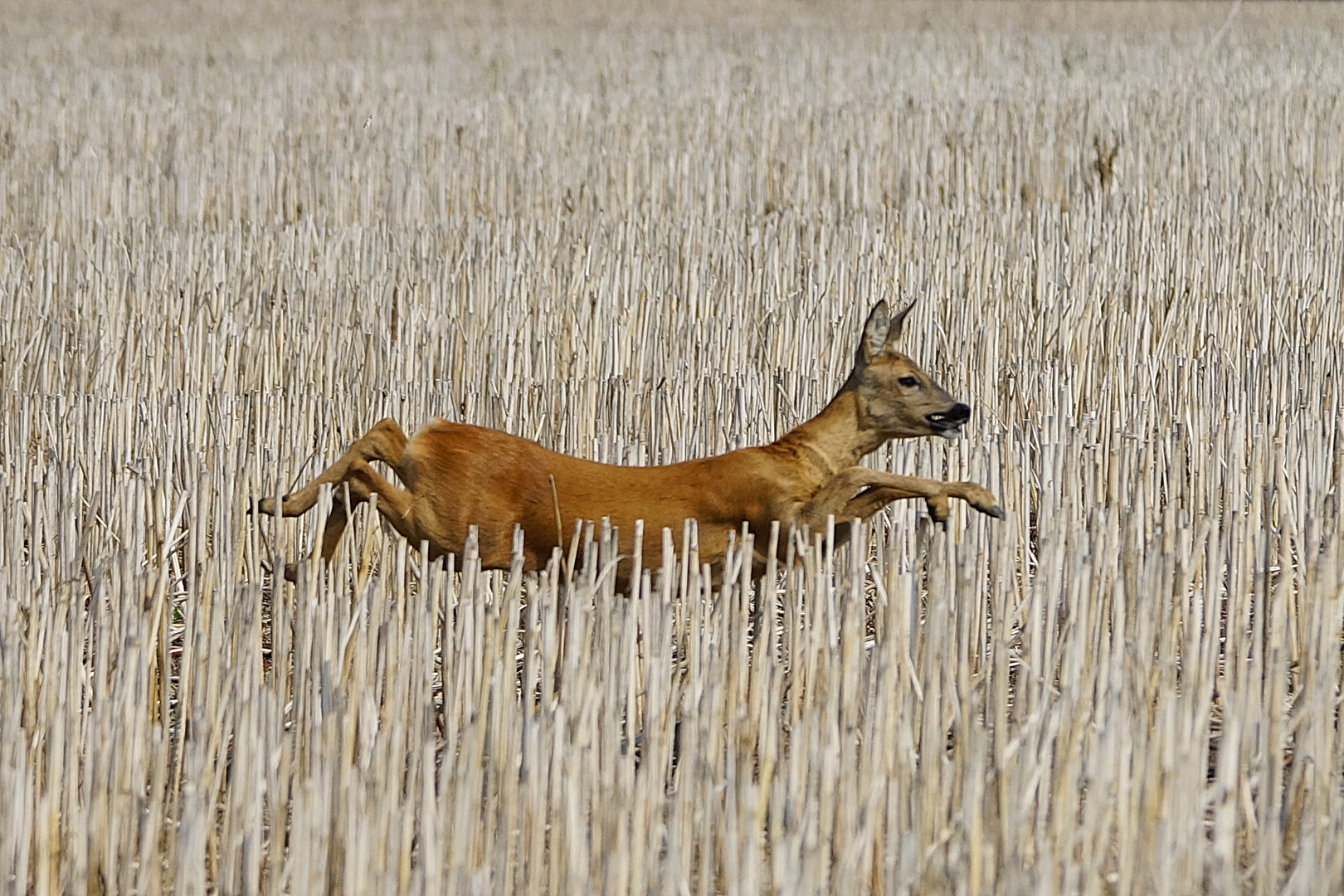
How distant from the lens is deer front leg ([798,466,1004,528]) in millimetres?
4367

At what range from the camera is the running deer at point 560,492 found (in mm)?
4312

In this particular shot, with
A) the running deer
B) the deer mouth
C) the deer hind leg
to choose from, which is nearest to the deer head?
the deer mouth

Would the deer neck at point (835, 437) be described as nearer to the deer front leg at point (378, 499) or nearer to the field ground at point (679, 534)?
the field ground at point (679, 534)

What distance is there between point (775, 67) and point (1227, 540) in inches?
495

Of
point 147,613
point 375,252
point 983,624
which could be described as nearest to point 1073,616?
point 983,624

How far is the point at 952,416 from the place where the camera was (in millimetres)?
4707

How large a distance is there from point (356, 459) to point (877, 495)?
1.26 meters

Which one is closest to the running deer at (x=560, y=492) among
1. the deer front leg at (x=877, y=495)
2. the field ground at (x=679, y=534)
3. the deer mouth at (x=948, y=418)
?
the deer front leg at (x=877, y=495)

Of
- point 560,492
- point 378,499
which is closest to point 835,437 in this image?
point 560,492

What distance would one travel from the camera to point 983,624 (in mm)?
4109

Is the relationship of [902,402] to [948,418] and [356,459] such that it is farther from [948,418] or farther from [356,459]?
[356,459]

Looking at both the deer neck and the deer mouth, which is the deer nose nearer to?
the deer mouth

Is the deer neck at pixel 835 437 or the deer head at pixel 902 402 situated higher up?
the deer head at pixel 902 402

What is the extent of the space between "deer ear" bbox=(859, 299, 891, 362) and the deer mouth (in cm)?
22
